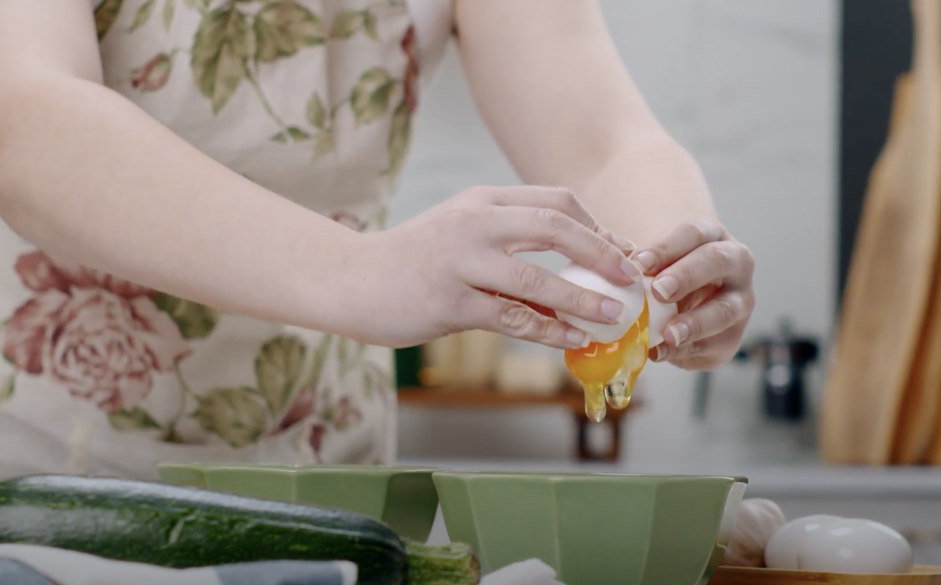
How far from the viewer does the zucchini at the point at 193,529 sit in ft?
1.10

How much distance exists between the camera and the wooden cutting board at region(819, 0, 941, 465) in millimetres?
1864

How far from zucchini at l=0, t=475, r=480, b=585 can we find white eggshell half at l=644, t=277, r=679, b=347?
0.73ft

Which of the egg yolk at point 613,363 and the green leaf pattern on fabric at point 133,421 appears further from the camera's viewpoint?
the green leaf pattern on fabric at point 133,421

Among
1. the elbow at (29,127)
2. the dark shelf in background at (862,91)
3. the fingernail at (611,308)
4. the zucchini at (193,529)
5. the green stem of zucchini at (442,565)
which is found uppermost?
the dark shelf in background at (862,91)

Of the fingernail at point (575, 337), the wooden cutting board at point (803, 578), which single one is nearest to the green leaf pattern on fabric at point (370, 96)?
the fingernail at point (575, 337)

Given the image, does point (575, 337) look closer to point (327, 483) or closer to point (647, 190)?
point (327, 483)

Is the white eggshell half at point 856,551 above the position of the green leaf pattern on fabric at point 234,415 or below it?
below

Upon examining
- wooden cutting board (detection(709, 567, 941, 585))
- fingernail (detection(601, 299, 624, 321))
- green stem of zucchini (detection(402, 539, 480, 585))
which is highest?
fingernail (detection(601, 299, 624, 321))

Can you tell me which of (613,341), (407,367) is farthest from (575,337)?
(407,367)

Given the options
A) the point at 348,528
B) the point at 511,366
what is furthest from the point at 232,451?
the point at 511,366

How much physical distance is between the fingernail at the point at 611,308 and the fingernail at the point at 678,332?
10 cm

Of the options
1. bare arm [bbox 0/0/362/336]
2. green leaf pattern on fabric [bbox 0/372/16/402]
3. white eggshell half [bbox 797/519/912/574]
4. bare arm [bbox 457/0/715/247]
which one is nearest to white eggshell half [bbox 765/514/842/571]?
white eggshell half [bbox 797/519/912/574]

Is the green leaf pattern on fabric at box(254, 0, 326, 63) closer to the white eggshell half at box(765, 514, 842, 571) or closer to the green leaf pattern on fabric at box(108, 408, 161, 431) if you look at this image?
the green leaf pattern on fabric at box(108, 408, 161, 431)

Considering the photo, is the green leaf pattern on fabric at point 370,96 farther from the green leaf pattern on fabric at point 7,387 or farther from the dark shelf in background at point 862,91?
the dark shelf in background at point 862,91
